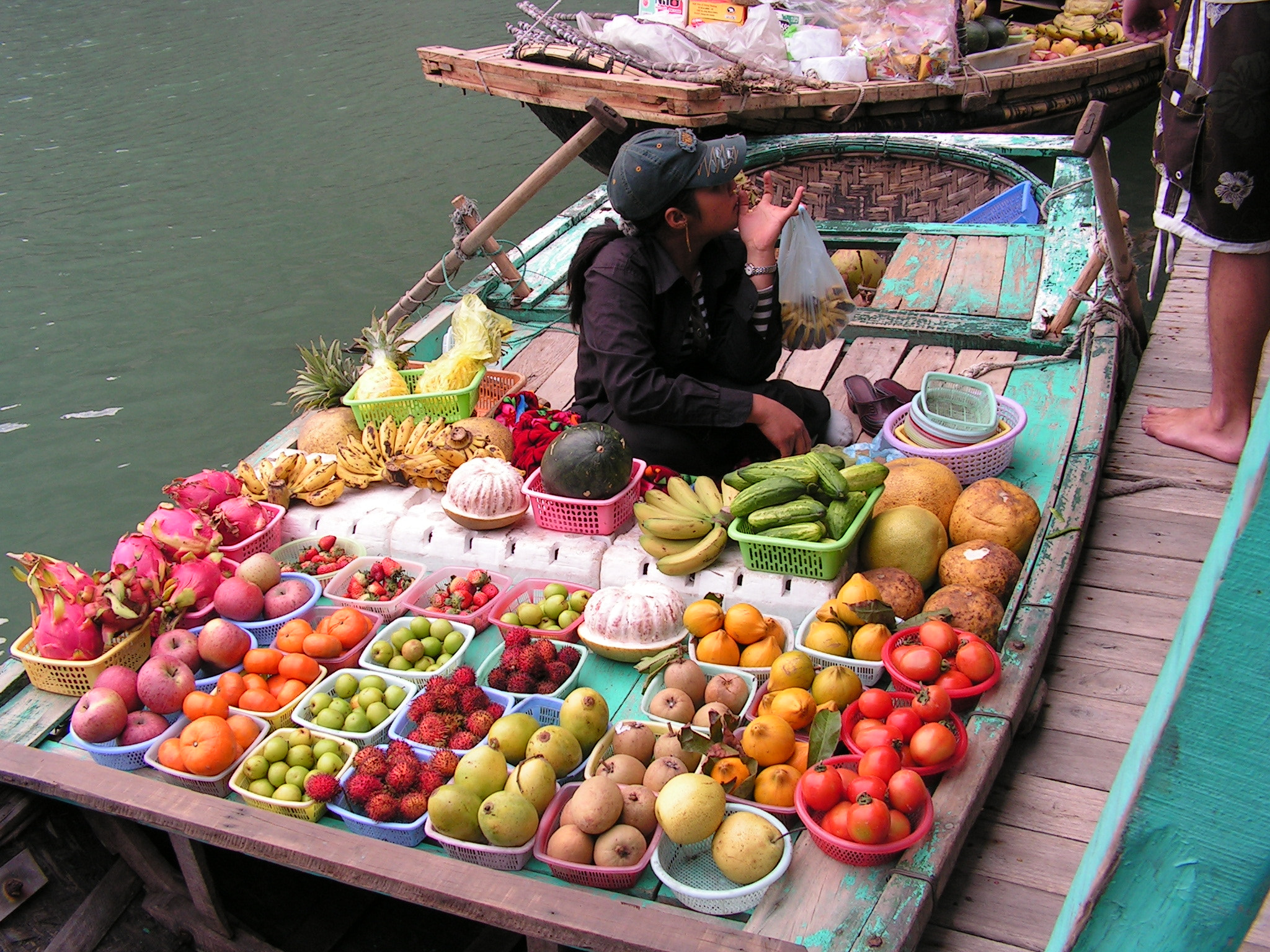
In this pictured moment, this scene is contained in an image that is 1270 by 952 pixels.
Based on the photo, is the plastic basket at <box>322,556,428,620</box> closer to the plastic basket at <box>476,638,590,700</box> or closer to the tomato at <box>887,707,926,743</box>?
the plastic basket at <box>476,638,590,700</box>

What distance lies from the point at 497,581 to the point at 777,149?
4.04m

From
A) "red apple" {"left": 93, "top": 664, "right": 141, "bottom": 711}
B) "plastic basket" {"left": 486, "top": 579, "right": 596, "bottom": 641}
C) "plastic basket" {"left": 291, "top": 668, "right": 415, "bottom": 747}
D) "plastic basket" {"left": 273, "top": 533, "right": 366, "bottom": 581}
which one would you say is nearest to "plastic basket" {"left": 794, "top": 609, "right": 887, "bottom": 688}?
"plastic basket" {"left": 486, "top": 579, "right": 596, "bottom": 641}

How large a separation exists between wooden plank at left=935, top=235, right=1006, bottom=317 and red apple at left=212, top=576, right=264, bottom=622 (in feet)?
9.92

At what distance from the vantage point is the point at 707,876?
6.66 feet

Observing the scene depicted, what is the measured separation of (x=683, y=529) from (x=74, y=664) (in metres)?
1.71

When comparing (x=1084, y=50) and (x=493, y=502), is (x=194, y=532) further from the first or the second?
(x=1084, y=50)

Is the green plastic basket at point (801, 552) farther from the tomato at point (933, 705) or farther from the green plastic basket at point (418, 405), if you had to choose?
the green plastic basket at point (418, 405)

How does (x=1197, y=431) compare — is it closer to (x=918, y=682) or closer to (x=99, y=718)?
(x=918, y=682)

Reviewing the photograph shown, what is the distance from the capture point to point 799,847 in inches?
79.4

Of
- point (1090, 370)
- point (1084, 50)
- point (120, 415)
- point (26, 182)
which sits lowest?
point (120, 415)

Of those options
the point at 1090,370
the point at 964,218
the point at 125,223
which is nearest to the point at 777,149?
the point at 964,218

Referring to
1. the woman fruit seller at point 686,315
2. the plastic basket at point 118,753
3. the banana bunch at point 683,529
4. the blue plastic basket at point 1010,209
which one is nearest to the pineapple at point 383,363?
the woman fruit seller at point 686,315

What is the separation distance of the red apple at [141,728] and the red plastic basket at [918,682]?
72.7 inches

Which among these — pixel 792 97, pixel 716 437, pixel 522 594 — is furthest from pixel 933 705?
pixel 792 97
